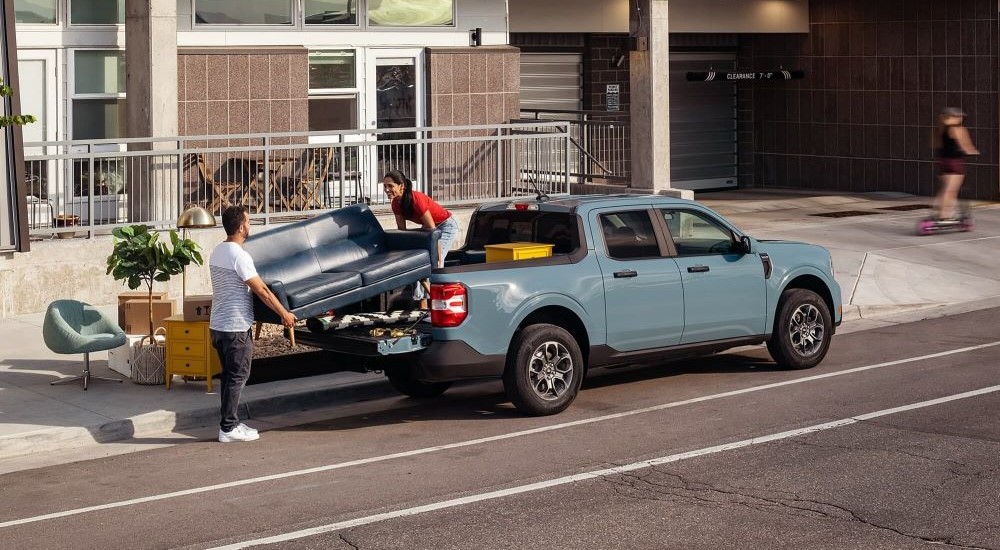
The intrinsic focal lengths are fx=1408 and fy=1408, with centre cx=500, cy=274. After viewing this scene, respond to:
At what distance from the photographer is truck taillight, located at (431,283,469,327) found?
1091 cm

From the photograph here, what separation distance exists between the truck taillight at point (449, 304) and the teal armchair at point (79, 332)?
3225 millimetres

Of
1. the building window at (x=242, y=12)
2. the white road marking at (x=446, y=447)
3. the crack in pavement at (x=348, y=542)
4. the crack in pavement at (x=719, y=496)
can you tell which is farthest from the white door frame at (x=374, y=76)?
the crack in pavement at (x=348, y=542)

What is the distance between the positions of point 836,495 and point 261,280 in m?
4.60

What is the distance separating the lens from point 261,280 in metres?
10.8

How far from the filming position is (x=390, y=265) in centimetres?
1148

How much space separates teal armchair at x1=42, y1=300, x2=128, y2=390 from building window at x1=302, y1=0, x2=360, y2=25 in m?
9.00

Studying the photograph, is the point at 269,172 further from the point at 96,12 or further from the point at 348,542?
the point at 348,542

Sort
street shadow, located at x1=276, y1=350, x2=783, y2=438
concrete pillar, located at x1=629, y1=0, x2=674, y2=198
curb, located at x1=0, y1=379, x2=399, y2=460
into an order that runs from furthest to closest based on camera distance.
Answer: concrete pillar, located at x1=629, y1=0, x2=674, y2=198 < street shadow, located at x1=276, y1=350, x2=783, y2=438 < curb, located at x1=0, y1=379, x2=399, y2=460

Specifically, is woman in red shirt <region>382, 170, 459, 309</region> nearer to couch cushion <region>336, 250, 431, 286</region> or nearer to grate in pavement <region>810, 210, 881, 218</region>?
couch cushion <region>336, 250, 431, 286</region>

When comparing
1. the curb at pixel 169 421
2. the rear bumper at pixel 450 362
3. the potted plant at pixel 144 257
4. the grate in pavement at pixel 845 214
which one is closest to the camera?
the curb at pixel 169 421

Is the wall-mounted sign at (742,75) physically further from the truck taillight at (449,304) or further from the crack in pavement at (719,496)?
the crack in pavement at (719,496)

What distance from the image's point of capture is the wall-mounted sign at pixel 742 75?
93.6 ft

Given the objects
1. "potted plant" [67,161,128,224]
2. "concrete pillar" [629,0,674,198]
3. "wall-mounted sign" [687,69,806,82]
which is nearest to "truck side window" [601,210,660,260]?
"potted plant" [67,161,128,224]

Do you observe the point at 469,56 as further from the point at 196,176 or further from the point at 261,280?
the point at 261,280
